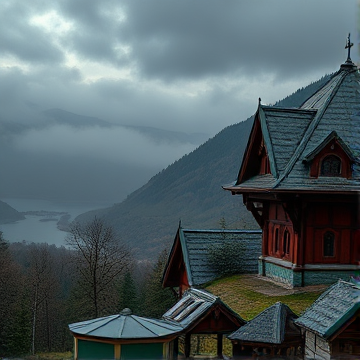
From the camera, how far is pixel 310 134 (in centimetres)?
1506

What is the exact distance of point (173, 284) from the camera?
18188 millimetres

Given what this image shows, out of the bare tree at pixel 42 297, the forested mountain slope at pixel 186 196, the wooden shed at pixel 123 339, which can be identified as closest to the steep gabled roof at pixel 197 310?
the wooden shed at pixel 123 339

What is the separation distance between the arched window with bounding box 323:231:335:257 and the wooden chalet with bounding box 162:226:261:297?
297cm

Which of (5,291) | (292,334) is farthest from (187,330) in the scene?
(5,291)

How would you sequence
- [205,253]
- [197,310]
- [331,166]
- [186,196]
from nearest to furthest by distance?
[197,310], [331,166], [205,253], [186,196]

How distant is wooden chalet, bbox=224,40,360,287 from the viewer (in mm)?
14180

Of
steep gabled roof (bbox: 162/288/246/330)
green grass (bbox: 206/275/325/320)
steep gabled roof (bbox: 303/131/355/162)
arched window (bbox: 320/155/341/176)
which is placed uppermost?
steep gabled roof (bbox: 303/131/355/162)

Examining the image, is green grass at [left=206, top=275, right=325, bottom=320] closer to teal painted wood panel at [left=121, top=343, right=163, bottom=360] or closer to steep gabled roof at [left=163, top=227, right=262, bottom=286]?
steep gabled roof at [left=163, top=227, right=262, bottom=286]

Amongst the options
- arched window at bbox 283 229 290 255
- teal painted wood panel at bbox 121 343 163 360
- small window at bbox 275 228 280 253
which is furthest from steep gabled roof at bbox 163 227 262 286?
teal painted wood panel at bbox 121 343 163 360

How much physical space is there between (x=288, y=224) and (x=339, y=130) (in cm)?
288

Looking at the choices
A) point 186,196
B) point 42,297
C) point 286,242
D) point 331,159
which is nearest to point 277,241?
point 286,242

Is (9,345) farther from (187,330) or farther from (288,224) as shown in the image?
(187,330)

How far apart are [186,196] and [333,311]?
12220 centimetres

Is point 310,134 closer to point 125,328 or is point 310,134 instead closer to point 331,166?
point 331,166
